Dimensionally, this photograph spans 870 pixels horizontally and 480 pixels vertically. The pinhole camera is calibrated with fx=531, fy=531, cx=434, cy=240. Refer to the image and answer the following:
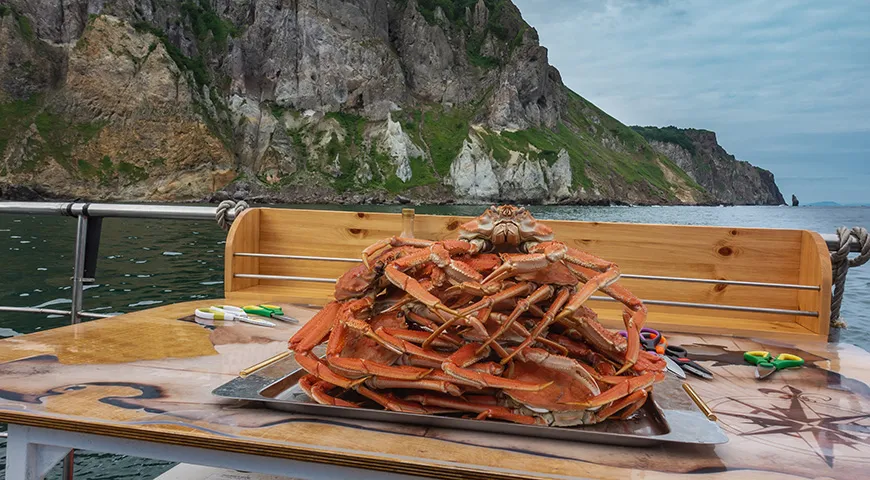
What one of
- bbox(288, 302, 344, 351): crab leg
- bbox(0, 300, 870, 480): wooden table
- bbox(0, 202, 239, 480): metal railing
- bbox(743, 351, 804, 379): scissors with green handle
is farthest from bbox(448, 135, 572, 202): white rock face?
bbox(288, 302, 344, 351): crab leg

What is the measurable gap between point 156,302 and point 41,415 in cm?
1363

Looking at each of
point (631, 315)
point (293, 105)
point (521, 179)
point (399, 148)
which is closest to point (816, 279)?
point (631, 315)

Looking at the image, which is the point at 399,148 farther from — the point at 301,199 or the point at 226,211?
the point at 226,211

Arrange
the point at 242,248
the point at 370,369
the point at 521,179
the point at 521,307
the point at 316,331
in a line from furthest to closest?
the point at 521,179
the point at 242,248
the point at 316,331
the point at 370,369
the point at 521,307

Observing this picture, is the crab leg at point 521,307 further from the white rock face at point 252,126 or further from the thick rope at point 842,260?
the white rock face at point 252,126

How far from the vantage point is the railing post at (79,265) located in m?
3.09

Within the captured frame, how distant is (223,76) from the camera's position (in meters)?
81.2

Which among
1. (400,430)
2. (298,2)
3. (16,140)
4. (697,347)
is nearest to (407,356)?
(400,430)

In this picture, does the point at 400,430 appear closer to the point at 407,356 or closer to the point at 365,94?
the point at 407,356

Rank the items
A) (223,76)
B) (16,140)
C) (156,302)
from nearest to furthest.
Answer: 1. (156,302)
2. (16,140)
3. (223,76)

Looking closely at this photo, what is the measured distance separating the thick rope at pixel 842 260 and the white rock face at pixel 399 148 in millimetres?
83397

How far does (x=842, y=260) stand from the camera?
311 centimetres

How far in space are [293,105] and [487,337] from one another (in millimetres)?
87966

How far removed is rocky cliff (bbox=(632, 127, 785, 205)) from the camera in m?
176
